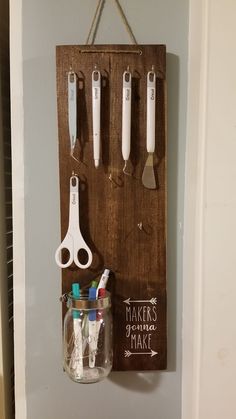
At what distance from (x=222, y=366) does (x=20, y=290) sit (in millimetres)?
538

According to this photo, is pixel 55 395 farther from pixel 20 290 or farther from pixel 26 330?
pixel 20 290

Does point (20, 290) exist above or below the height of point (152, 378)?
above

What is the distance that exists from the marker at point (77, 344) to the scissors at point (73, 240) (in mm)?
67

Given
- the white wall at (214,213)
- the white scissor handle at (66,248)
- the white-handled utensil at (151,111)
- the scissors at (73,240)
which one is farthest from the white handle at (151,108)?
the white scissor handle at (66,248)

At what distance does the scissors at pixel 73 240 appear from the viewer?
0.95 m

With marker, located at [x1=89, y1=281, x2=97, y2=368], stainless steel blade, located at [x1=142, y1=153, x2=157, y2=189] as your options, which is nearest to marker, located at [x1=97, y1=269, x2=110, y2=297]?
marker, located at [x1=89, y1=281, x2=97, y2=368]

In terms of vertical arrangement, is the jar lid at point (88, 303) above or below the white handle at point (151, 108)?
below

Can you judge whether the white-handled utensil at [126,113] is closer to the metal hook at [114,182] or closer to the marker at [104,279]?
the metal hook at [114,182]

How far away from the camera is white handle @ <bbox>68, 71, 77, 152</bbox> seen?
922 mm

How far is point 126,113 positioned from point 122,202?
0.22 m

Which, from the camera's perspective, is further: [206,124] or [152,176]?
[152,176]

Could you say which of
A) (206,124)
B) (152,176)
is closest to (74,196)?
(152,176)

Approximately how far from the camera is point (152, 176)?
0.96 metres

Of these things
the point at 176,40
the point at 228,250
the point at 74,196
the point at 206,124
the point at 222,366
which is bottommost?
the point at 222,366
